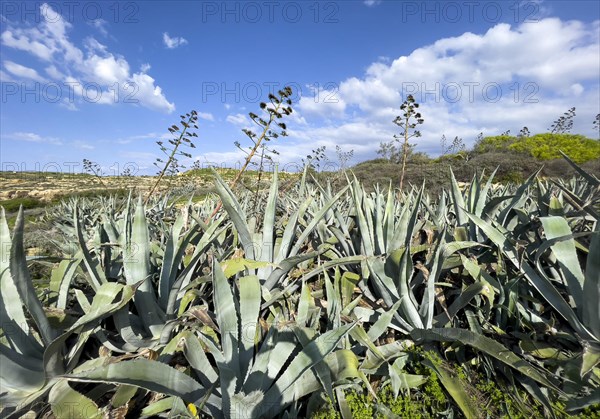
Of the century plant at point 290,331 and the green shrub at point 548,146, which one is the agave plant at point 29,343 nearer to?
the century plant at point 290,331

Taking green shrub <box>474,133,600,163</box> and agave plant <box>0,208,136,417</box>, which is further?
green shrub <box>474,133,600,163</box>

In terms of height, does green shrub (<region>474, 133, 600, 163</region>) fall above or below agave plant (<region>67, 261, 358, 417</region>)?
above

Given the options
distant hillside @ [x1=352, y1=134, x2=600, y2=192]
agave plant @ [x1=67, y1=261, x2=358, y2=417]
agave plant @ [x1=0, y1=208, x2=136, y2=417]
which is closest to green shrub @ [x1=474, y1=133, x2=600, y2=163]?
distant hillside @ [x1=352, y1=134, x2=600, y2=192]

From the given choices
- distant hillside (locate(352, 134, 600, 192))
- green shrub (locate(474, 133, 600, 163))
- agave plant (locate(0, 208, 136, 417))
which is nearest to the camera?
agave plant (locate(0, 208, 136, 417))

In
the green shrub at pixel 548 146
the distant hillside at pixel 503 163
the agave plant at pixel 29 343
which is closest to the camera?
the agave plant at pixel 29 343

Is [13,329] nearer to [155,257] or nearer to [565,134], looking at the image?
[155,257]

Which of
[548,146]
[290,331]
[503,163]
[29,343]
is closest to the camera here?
[29,343]

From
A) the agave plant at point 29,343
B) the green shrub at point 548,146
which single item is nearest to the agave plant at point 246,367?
the agave plant at point 29,343

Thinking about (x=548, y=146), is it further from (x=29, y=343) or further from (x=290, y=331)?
(x=29, y=343)

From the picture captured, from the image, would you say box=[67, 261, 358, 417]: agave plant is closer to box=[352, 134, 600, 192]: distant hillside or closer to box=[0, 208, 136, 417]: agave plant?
box=[0, 208, 136, 417]: agave plant

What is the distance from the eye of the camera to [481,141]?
22500mm

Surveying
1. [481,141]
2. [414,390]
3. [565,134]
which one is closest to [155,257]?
[414,390]

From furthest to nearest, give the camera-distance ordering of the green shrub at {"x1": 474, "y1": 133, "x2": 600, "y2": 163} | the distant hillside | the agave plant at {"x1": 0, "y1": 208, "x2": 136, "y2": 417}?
the green shrub at {"x1": 474, "y1": 133, "x2": 600, "y2": 163} → the distant hillside → the agave plant at {"x1": 0, "y1": 208, "x2": 136, "y2": 417}

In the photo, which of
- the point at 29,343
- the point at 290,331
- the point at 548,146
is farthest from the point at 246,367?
the point at 548,146
